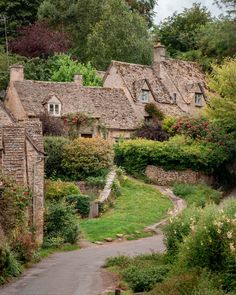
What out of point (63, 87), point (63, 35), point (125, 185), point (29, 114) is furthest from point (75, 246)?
point (63, 35)

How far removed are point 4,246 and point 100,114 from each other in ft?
105

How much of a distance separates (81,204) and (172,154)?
10.6m

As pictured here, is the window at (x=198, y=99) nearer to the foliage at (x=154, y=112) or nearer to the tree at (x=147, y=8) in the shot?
the foliage at (x=154, y=112)

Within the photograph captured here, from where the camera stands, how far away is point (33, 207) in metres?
37.6

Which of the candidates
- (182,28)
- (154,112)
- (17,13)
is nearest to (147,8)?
(182,28)

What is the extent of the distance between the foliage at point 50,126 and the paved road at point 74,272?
61.3 ft

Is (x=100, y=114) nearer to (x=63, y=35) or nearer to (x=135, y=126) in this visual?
(x=135, y=126)

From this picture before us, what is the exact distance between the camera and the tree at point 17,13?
83.8 meters

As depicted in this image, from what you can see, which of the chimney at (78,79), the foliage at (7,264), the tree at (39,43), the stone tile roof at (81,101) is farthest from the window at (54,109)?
the foliage at (7,264)

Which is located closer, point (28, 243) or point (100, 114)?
point (28, 243)

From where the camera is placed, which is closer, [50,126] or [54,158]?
[54,158]

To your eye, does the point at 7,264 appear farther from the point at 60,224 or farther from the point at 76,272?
the point at 60,224

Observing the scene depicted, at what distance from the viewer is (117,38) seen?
74750mm

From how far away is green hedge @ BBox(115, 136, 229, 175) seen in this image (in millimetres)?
52938
